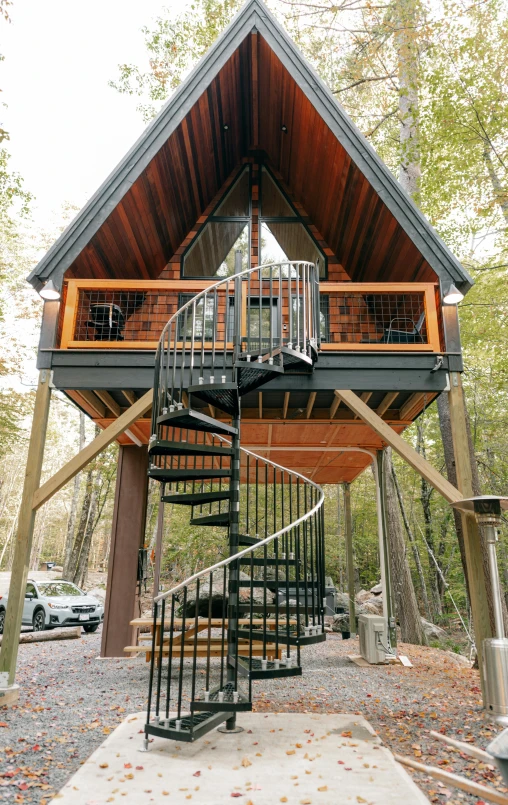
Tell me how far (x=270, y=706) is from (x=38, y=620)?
8.17m

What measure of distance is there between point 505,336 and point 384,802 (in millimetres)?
8805

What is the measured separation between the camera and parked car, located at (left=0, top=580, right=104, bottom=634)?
1127 centimetres

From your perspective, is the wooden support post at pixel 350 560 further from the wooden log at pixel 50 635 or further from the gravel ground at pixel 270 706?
the wooden log at pixel 50 635

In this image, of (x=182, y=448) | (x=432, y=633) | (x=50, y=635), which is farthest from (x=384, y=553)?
(x=50, y=635)

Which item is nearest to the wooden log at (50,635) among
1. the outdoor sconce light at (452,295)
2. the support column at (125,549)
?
the support column at (125,549)

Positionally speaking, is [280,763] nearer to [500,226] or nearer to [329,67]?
[500,226]

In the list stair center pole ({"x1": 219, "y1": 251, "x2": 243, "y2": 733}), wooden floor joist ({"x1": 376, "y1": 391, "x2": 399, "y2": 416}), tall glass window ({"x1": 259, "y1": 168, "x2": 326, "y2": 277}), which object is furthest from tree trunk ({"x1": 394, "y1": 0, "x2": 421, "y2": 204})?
stair center pole ({"x1": 219, "y1": 251, "x2": 243, "y2": 733})

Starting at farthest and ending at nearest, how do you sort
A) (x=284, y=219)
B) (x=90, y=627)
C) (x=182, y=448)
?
(x=90, y=627) < (x=284, y=219) < (x=182, y=448)

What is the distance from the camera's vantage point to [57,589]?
12.0 metres

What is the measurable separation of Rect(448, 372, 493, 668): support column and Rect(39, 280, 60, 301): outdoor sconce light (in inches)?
169

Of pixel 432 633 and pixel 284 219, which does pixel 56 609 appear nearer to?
pixel 432 633

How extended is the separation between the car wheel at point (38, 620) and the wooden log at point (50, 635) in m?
0.59

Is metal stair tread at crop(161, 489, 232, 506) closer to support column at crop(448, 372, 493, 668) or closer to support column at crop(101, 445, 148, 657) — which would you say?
support column at crop(448, 372, 493, 668)

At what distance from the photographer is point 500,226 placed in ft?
37.6
